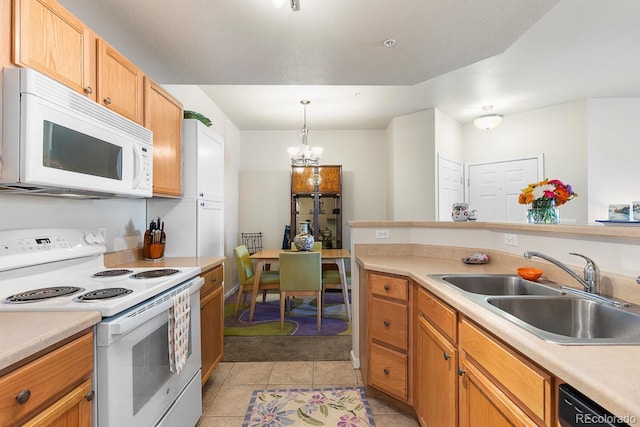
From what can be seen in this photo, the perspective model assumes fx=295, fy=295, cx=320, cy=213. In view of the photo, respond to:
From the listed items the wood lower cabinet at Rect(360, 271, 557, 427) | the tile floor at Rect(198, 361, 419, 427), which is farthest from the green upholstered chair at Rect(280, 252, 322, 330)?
the wood lower cabinet at Rect(360, 271, 557, 427)

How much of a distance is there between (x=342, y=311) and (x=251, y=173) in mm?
2930

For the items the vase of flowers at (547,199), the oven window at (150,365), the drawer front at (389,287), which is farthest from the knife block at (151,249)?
the vase of flowers at (547,199)

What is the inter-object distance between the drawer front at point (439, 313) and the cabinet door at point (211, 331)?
4.52 feet

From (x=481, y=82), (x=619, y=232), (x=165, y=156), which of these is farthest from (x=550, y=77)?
(x=165, y=156)

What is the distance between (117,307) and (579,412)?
1373mm

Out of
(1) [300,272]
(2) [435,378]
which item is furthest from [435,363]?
(1) [300,272]

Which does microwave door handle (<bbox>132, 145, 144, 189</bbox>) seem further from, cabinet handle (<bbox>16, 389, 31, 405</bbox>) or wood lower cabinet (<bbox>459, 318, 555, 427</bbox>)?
wood lower cabinet (<bbox>459, 318, 555, 427</bbox>)

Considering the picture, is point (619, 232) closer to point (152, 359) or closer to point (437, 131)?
point (152, 359)

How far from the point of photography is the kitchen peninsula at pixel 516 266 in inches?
24.7

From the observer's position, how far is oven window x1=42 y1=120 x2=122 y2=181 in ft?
3.78

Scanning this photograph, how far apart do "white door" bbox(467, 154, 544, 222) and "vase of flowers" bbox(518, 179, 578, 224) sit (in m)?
2.95

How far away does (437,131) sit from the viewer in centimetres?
438

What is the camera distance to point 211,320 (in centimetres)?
210

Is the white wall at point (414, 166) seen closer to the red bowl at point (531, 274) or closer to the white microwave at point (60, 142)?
the red bowl at point (531, 274)
